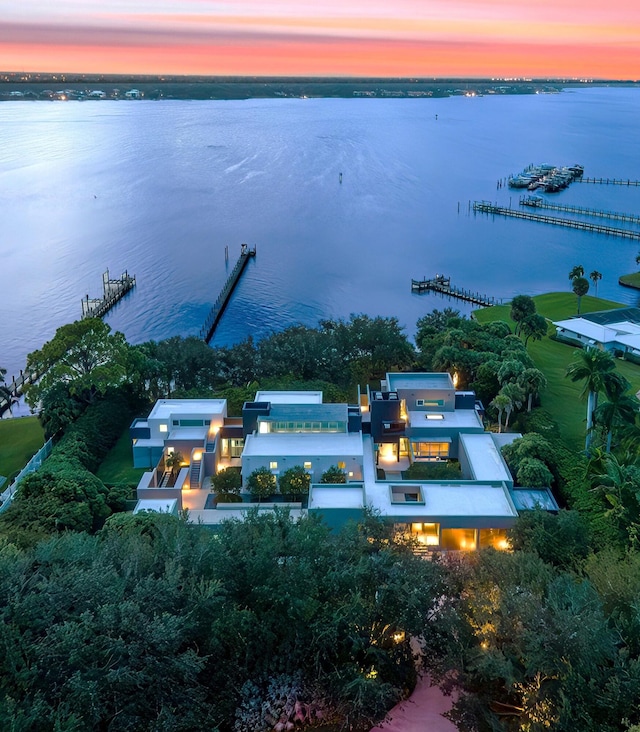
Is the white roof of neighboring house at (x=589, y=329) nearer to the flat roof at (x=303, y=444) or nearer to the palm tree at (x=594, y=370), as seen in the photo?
the palm tree at (x=594, y=370)

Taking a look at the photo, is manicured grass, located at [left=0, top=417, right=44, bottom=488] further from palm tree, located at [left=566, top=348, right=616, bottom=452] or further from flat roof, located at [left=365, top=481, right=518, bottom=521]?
palm tree, located at [left=566, top=348, right=616, bottom=452]

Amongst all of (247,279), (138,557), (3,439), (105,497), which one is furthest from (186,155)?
(138,557)

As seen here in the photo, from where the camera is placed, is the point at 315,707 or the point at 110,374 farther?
the point at 110,374

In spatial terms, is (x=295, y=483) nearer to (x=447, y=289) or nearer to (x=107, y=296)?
(x=107, y=296)

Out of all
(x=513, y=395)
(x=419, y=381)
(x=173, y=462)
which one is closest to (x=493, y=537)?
(x=513, y=395)

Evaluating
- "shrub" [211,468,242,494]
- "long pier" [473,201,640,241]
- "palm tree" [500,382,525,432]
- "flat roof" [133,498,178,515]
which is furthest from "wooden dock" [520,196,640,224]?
"flat roof" [133,498,178,515]

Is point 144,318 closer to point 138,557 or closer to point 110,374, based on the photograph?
point 110,374

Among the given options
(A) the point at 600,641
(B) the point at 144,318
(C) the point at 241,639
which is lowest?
(B) the point at 144,318
